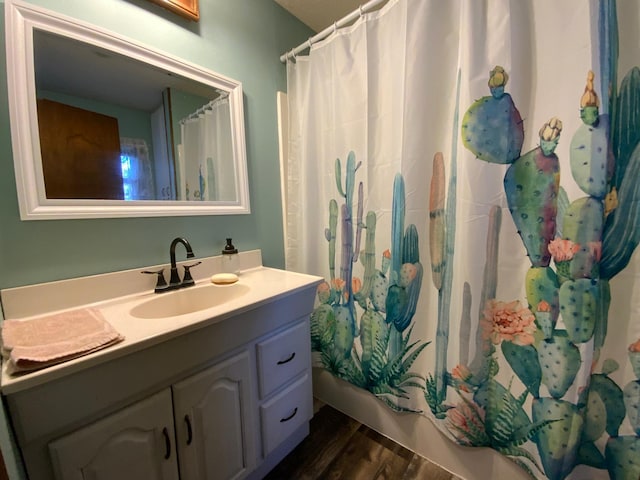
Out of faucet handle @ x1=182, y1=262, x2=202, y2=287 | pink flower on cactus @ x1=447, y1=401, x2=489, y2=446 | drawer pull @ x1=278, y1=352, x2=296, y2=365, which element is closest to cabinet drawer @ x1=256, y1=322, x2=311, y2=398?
drawer pull @ x1=278, y1=352, x2=296, y2=365

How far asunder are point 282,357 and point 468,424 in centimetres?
77

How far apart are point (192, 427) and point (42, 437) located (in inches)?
13.9

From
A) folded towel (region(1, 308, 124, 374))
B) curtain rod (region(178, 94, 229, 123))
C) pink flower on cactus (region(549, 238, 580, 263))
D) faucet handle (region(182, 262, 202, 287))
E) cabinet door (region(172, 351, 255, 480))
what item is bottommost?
cabinet door (region(172, 351, 255, 480))

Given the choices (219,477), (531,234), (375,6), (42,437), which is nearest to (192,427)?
(219,477)

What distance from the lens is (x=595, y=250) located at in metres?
0.77

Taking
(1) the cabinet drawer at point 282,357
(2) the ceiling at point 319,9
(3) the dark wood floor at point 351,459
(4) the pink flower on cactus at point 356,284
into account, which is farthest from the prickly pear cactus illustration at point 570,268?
(2) the ceiling at point 319,9

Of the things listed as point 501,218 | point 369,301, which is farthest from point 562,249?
point 369,301

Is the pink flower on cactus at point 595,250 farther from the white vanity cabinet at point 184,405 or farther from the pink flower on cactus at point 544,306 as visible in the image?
the white vanity cabinet at point 184,405

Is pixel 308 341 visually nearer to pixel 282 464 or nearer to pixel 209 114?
pixel 282 464

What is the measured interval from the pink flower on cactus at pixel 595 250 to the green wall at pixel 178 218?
4.30ft

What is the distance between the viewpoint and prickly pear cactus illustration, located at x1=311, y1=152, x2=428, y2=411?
112cm

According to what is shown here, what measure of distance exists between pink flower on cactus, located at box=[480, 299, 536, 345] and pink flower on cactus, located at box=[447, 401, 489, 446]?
0.96 ft

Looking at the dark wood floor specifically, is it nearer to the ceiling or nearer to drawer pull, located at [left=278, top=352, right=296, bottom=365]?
drawer pull, located at [left=278, top=352, right=296, bottom=365]

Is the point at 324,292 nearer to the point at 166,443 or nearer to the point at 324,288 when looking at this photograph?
the point at 324,288
